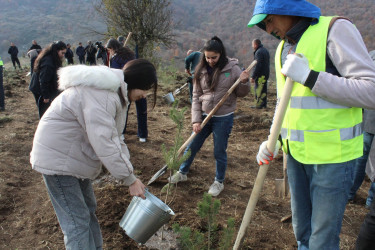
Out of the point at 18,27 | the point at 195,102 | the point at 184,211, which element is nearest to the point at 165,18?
the point at 195,102

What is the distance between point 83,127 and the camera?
1.64 meters

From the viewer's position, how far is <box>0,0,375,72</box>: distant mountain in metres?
42.7

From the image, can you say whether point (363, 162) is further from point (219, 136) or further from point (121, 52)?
point (121, 52)

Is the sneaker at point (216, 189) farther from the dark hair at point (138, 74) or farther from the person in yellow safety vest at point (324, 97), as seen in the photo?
the dark hair at point (138, 74)

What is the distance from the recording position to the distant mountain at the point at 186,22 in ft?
140

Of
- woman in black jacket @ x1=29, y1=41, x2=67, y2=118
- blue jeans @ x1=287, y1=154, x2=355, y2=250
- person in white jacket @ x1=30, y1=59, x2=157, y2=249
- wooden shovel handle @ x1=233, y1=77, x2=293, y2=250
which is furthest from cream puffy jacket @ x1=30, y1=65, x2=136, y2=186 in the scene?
woman in black jacket @ x1=29, y1=41, x2=67, y2=118

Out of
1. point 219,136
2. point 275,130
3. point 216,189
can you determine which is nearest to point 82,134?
point 275,130

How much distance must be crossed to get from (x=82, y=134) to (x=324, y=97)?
1.31 metres

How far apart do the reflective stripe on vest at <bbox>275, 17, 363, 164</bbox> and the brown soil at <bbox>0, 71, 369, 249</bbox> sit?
136 cm

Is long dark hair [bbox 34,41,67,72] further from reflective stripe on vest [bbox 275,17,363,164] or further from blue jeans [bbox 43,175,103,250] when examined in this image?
reflective stripe on vest [bbox 275,17,363,164]

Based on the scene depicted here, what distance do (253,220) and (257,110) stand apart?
15.3ft

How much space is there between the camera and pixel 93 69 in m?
1.63

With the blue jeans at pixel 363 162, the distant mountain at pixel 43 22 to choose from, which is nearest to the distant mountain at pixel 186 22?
the distant mountain at pixel 43 22

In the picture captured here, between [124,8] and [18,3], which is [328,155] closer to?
[124,8]
